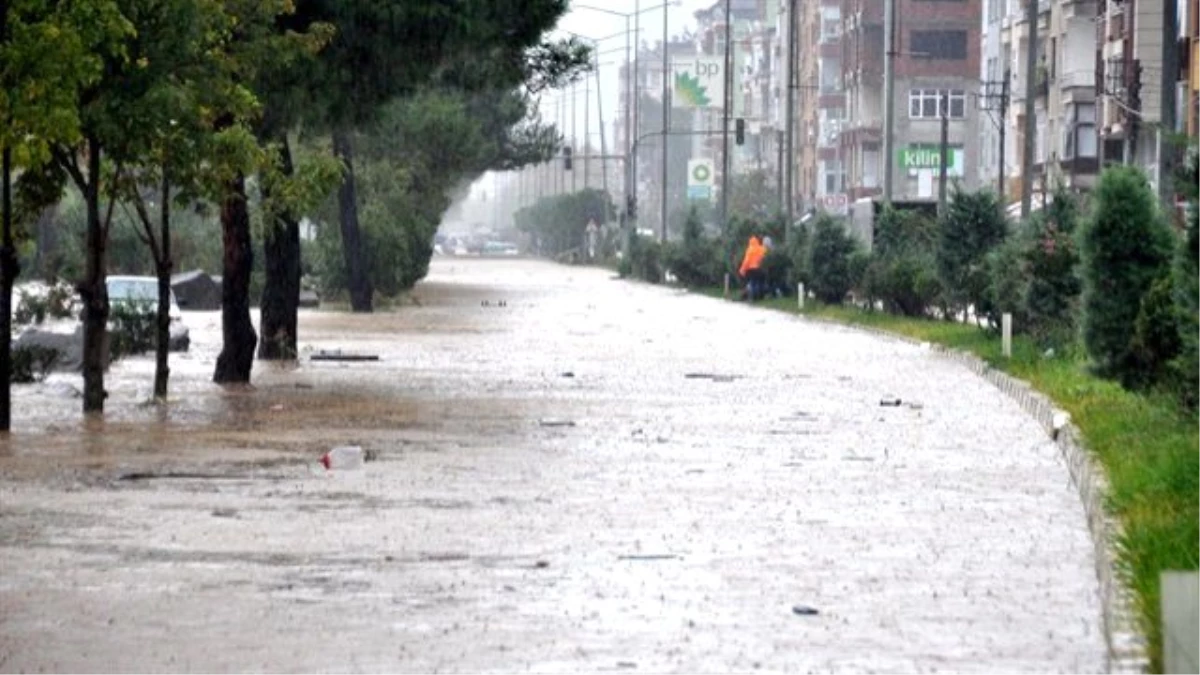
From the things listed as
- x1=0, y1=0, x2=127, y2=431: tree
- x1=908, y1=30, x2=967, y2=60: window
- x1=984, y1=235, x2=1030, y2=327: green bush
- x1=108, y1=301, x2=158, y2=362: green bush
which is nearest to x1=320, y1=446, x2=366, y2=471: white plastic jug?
x1=0, y1=0, x2=127, y2=431: tree

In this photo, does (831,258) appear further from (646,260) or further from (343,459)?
(646,260)

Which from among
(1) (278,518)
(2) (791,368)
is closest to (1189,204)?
(1) (278,518)

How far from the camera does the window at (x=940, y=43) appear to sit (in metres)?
130

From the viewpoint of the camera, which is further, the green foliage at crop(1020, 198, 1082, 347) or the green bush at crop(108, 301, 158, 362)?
the green bush at crop(108, 301, 158, 362)

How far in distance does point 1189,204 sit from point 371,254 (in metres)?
51.8

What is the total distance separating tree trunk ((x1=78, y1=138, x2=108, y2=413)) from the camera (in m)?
26.1

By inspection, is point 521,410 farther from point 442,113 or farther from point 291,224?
point 442,113

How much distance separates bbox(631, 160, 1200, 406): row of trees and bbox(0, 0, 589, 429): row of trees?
233 inches

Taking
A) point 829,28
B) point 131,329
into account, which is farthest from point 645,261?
point 131,329

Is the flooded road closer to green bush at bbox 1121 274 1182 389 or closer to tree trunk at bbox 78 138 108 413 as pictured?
tree trunk at bbox 78 138 108 413

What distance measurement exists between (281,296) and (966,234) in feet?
36.3

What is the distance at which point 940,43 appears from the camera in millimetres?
131125

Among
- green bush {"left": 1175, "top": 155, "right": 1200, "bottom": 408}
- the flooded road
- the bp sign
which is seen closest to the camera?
the flooded road

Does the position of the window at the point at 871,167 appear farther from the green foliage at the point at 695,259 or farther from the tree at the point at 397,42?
the tree at the point at 397,42
